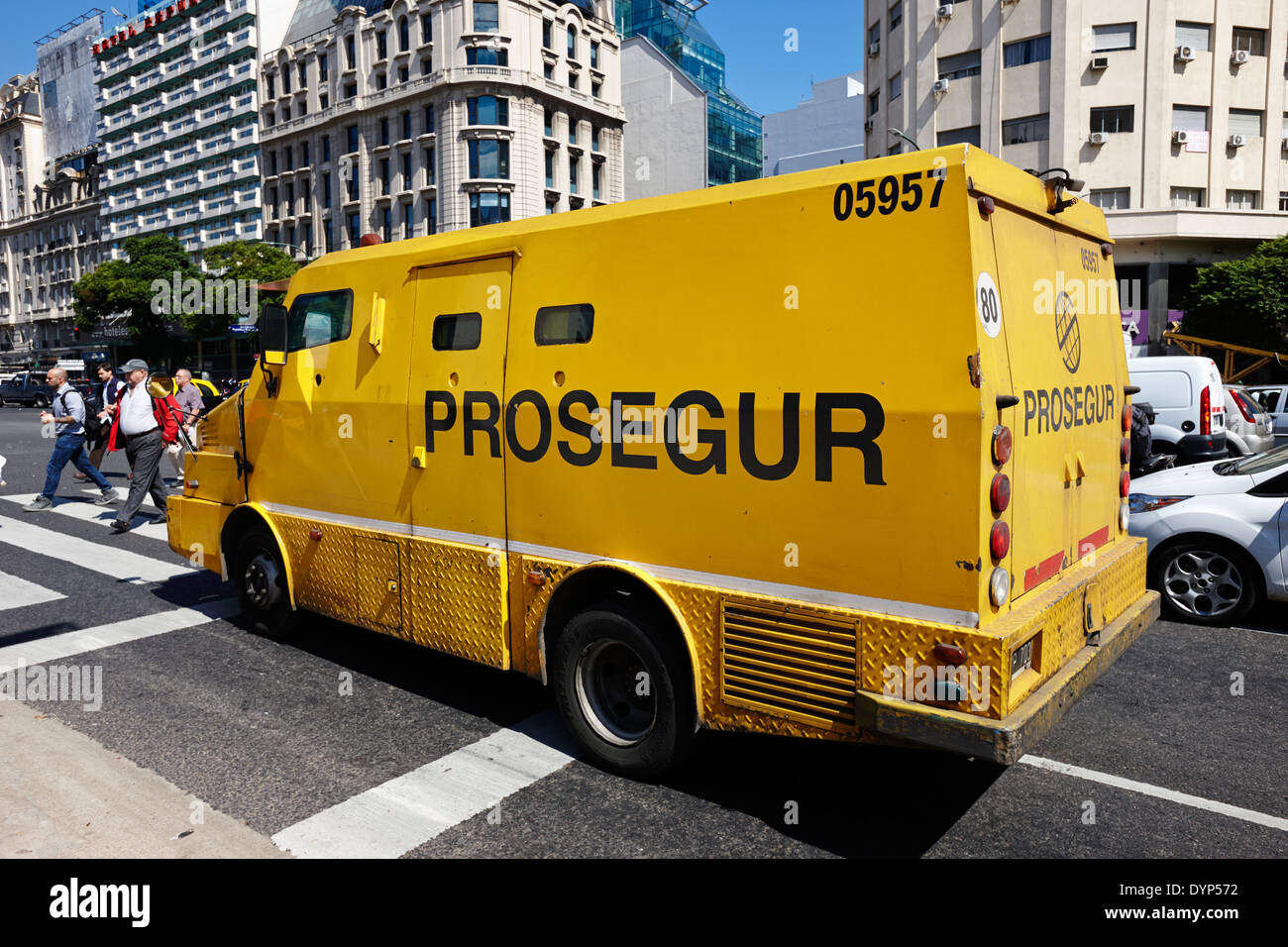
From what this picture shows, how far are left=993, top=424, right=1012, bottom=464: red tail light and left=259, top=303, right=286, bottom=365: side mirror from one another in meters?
4.56

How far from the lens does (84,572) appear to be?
844 cm

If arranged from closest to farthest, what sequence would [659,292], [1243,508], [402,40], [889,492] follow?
[889,492]
[659,292]
[1243,508]
[402,40]

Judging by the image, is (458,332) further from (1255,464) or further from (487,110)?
(487,110)

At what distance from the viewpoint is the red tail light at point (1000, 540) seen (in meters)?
3.27

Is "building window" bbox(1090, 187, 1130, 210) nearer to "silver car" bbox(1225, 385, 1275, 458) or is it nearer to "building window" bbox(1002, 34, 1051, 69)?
"building window" bbox(1002, 34, 1051, 69)

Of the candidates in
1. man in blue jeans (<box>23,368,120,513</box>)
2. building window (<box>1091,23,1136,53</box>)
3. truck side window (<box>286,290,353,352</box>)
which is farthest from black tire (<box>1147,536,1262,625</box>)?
building window (<box>1091,23,1136,53</box>)

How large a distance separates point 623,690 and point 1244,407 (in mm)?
14230

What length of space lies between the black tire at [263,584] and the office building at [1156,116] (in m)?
32.9

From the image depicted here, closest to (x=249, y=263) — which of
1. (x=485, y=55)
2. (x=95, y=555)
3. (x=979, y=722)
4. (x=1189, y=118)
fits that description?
(x=485, y=55)

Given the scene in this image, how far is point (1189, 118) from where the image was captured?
106 ft

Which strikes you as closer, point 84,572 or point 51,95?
point 84,572
